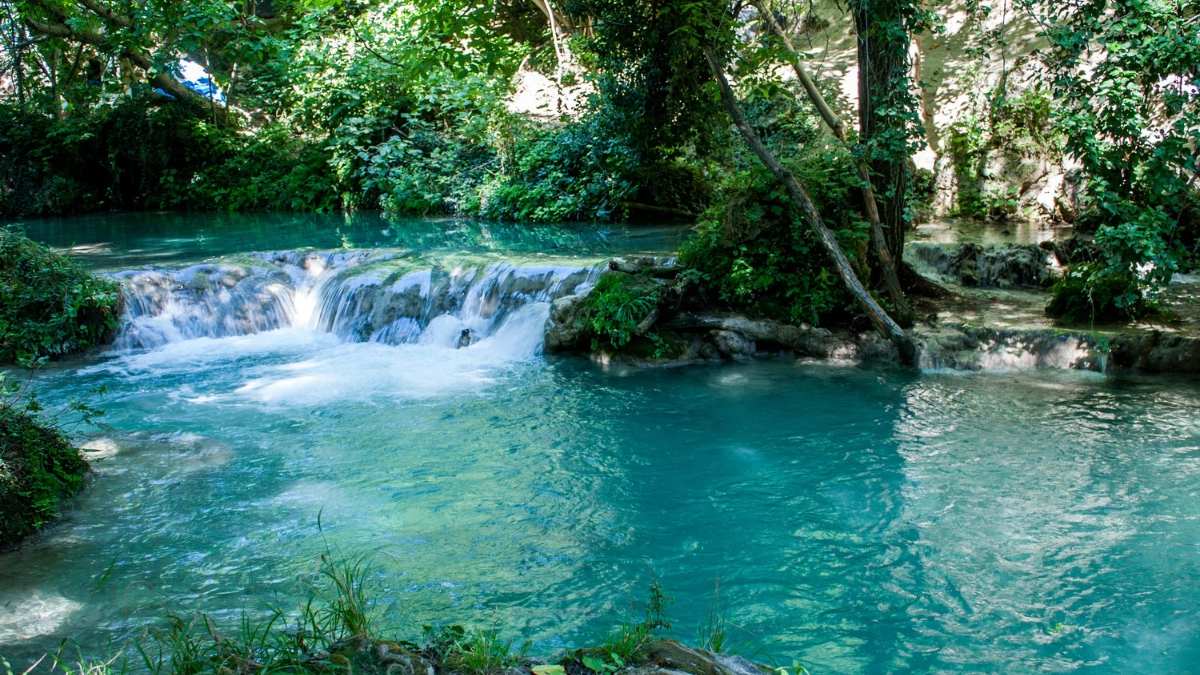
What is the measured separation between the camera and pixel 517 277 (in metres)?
12.6

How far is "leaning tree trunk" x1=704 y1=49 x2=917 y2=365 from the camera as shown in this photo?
396 inches

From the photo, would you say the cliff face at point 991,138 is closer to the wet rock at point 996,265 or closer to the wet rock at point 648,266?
the wet rock at point 996,265

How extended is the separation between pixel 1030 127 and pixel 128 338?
48.4 ft

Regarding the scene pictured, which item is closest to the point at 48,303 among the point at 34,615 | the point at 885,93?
the point at 34,615

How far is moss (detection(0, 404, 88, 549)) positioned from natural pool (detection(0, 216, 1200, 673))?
0.19 meters

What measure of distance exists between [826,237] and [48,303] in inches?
363

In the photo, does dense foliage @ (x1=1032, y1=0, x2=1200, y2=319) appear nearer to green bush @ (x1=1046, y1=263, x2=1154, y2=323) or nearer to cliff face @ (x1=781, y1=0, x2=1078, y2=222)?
green bush @ (x1=1046, y1=263, x2=1154, y2=323)

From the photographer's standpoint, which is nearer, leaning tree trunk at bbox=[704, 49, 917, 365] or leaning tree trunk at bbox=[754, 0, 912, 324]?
leaning tree trunk at bbox=[704, 49, 917, 365]

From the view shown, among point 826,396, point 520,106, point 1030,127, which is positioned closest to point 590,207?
point 520,106

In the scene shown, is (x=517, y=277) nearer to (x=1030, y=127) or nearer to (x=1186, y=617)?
(x=1186, y=617)

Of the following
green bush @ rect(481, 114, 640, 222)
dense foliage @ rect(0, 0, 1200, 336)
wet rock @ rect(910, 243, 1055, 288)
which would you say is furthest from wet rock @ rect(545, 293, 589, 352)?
green bush @ rect(481, 114, 640, 222)

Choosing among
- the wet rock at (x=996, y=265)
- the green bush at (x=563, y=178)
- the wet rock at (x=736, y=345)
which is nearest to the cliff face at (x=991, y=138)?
the wet rock at (x=996, y=265)

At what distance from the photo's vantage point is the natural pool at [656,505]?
5.16 meters

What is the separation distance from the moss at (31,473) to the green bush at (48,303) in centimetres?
490
